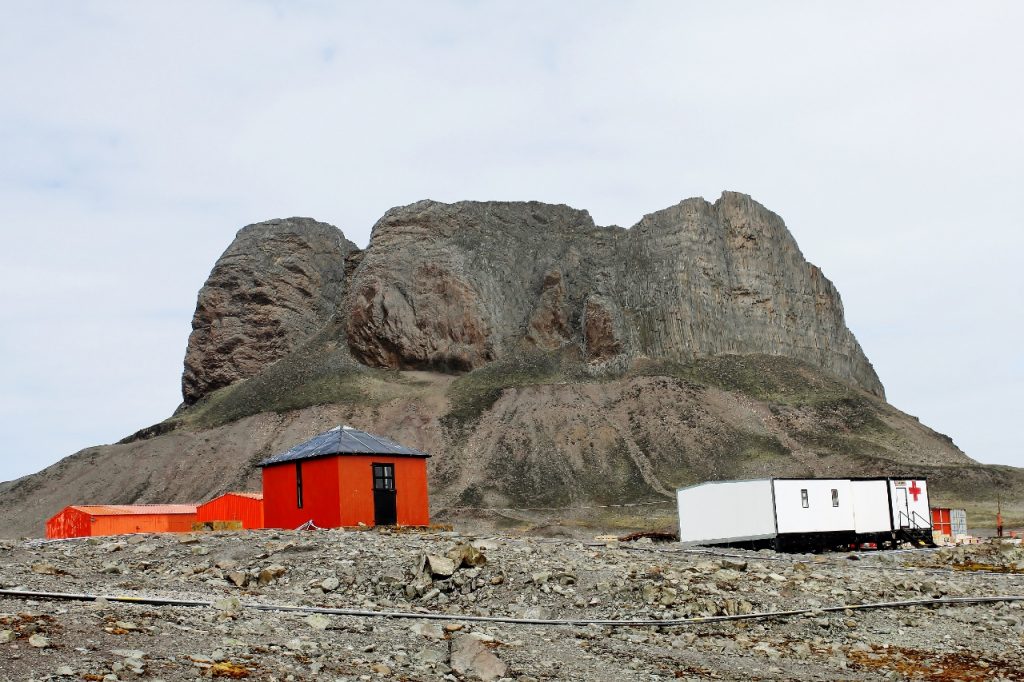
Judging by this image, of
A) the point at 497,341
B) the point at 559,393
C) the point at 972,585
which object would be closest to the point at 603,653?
the point at 972,585

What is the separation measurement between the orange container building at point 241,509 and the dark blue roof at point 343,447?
37.3 ft

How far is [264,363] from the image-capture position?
10706 cm

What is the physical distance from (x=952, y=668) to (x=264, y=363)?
96.4 m

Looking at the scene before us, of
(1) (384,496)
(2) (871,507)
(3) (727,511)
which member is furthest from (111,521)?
(2) (871,507)

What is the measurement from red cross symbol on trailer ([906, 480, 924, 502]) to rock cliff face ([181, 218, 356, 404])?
77650mm

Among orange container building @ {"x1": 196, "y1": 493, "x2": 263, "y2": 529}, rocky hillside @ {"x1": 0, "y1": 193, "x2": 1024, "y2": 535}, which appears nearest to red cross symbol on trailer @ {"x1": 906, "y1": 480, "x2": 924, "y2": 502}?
rocky hillside @ {"x1": 0, "y1": 193, "x2": 1024, "y2": 535}

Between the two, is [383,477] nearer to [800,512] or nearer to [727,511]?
[727,511]

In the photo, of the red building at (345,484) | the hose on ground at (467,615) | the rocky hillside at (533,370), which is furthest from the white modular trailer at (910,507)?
the rocky hillside at (533,370)

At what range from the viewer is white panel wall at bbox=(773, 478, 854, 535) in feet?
118

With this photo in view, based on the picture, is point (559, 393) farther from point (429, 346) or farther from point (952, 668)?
point (952, 668)

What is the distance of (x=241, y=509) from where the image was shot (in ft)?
153

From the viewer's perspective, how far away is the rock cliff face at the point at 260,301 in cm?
10806

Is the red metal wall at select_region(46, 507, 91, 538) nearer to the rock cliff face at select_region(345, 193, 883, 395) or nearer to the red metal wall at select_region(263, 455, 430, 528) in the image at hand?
the red metal wall at select_region(263, 455, 430, 528)

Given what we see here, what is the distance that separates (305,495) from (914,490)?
23300 millimetres
